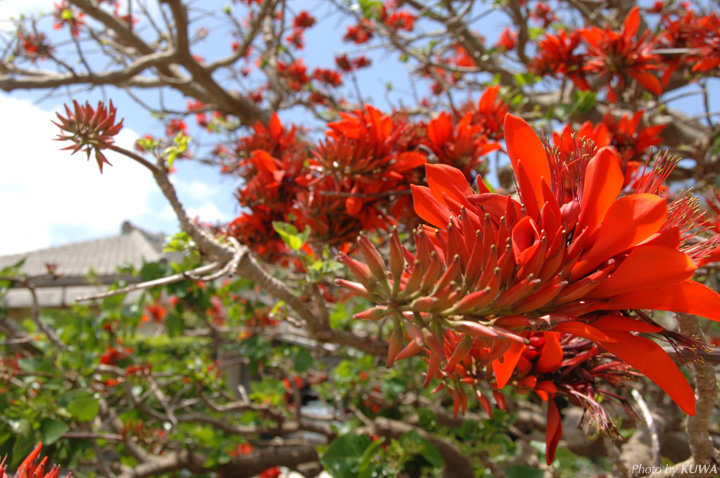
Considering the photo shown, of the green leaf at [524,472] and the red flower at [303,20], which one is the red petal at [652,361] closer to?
the green leaf at [524,472]

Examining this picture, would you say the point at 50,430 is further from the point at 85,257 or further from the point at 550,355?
the point at 85,257

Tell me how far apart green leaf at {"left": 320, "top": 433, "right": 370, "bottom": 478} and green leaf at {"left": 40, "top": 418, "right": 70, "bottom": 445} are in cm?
79

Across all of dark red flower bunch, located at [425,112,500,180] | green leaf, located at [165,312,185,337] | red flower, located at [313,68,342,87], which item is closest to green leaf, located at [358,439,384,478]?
dark red flower bunch, located at [425,112,500,180]

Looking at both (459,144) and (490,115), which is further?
(490,115)

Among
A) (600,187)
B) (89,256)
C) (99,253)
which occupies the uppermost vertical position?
(99,253)

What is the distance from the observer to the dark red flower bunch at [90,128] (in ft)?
2.03

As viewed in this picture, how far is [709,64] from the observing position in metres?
1.23

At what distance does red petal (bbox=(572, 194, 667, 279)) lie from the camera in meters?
0.36

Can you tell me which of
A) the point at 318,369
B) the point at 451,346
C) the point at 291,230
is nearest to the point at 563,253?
the point at 451,346

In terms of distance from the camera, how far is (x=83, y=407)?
54.9 inches

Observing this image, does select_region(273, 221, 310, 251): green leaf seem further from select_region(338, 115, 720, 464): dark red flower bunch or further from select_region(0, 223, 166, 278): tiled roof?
select_region(0, 223, 166, 278): tiled roof

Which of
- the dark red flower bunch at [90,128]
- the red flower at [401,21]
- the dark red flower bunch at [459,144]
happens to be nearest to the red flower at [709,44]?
the dark red flower bunch at [459,144]

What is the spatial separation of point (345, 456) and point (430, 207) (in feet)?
3.14

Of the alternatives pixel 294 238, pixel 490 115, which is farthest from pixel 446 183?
pixel 490 115
